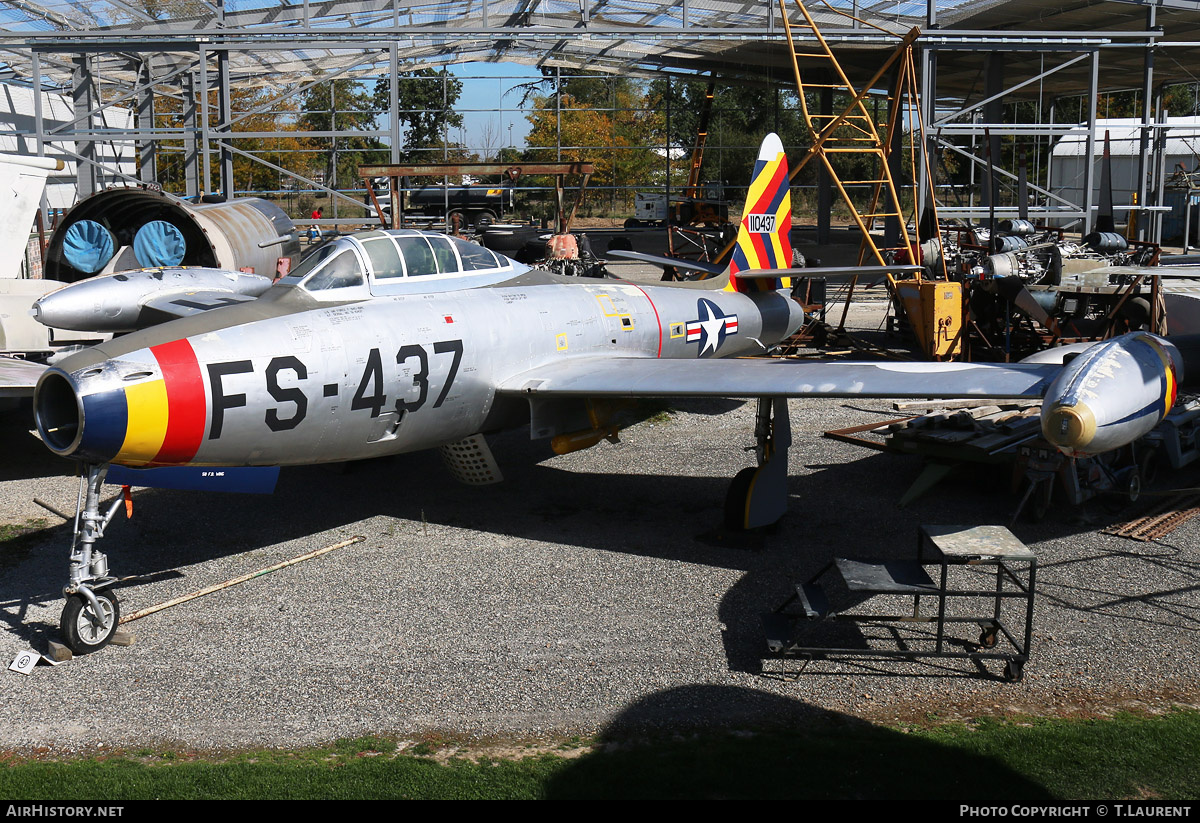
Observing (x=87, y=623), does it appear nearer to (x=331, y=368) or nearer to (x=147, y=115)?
(x=331, y=368)

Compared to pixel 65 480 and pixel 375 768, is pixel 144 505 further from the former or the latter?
pixel 375 768

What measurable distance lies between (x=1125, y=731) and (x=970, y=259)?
43.9 ft

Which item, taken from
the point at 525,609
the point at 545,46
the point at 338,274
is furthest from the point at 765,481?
the point at 545,46

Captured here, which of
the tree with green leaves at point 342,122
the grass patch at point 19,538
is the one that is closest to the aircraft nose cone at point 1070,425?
the grass patch at point 19,538

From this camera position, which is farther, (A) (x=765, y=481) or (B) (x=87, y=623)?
(A) (x=765, y=481)

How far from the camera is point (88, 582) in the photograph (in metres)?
6.84

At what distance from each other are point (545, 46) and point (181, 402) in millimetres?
20330

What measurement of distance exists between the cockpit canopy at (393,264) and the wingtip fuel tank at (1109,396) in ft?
17.1

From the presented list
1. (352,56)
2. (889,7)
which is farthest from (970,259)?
(352,56)

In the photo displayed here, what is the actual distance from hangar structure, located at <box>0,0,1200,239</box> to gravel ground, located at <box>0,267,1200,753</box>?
11.4m

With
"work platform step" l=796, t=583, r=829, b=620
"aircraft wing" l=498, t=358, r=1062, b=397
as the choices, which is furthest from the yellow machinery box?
"work platform step" l=796, t=583, r=829, b=620

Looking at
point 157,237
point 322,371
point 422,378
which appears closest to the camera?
point 322,371

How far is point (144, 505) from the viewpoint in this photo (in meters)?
10.0

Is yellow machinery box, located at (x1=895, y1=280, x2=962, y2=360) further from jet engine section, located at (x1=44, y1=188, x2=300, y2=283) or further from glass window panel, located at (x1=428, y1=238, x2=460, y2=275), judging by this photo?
jet engine section, located at (x1=44, y1=188, x2=300, y2=283)
